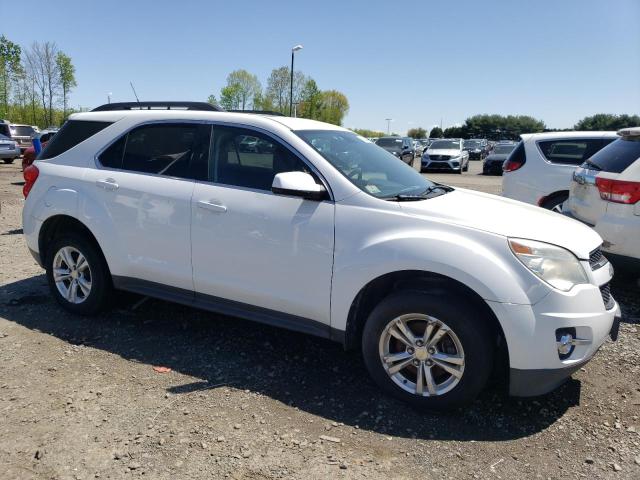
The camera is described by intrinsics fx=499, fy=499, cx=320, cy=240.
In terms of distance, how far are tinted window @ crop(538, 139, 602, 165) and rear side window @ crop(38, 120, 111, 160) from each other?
6192mm

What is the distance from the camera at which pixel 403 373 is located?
3158 millimetres

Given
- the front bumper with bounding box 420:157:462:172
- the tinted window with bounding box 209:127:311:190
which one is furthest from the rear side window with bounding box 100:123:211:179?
the front bumper with bounding box 420:157:462:172

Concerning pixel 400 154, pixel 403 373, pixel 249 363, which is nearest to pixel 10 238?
pixel 249 363

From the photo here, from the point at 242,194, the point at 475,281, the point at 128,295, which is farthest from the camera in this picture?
the point at 128,295

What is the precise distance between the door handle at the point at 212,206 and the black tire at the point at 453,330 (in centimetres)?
130

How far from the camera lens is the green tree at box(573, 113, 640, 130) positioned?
73056 mm

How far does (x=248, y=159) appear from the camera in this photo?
12.0 feet

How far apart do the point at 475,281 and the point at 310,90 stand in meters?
54.7

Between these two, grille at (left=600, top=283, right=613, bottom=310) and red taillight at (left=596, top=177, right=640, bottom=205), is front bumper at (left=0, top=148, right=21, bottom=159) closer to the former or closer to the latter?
red taillight at (left=596, top=177, right=640, bottom=205)

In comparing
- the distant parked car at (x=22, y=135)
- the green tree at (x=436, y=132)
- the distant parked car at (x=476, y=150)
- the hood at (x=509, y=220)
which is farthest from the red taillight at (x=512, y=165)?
the green tree at (x=436, y=132)

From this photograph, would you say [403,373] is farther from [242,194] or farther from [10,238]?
[10,238]

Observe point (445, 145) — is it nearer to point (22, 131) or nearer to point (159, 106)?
point (22, 131)

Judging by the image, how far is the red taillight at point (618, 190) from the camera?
14.8 ft

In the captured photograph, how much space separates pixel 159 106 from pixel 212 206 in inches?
59.2
